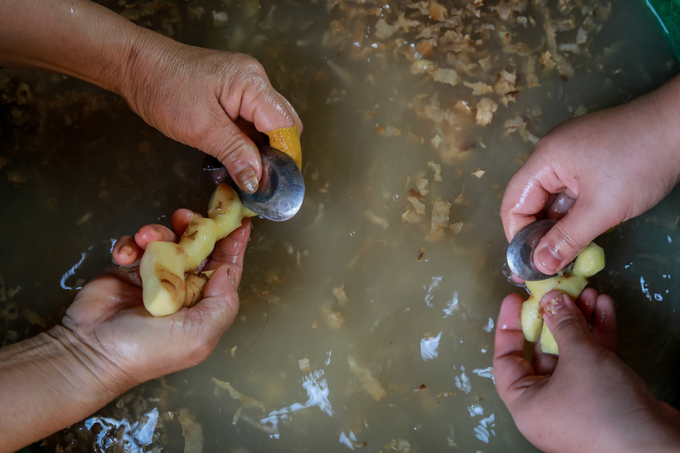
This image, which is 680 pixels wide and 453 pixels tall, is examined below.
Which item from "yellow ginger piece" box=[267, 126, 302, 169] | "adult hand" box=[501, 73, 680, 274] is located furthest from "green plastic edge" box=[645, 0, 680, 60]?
"yellow ginger piece" box=[267, 126, 302, 169]

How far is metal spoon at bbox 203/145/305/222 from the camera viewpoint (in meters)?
1.51

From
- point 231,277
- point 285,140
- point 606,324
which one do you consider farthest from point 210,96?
point 606,324

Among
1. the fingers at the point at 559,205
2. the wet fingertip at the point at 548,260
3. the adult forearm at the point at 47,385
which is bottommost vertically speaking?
the adult forearm at the point at 47,385

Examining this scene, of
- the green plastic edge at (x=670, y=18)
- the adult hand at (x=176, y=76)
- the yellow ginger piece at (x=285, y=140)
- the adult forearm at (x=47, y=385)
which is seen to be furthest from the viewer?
the green plastic edge at (x=670, y=18)

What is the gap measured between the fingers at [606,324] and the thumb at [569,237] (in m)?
0.28

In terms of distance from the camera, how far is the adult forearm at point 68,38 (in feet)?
4.48

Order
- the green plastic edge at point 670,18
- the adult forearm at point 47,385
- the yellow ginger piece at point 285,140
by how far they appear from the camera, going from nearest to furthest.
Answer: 1. the adult forearm at point 47,385
2. the yellow ginger piece at point 285,140
3. the green plastic edge at point 670,18

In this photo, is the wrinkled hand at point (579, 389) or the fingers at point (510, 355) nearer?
the wrinkled hand at point (579, 389)

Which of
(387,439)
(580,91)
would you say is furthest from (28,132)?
(580,91)

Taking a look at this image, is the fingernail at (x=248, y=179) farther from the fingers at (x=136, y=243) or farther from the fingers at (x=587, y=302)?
the fingers at (x=587, y=302)

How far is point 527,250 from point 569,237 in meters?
0.16

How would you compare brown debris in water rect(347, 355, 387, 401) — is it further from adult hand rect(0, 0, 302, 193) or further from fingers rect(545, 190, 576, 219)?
fingers rect(545, 190, 576, 219)

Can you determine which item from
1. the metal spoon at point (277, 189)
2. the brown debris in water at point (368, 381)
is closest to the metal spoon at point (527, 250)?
the brown debris in water at point (368, 381)

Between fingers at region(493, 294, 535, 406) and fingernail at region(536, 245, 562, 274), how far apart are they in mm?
242
